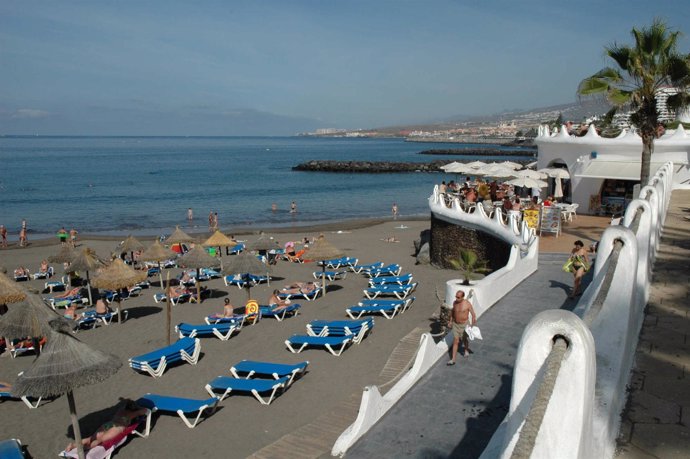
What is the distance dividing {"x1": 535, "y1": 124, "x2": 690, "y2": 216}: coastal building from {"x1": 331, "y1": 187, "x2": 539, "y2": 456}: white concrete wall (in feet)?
18.1

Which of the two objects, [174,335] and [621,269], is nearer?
[621,269]

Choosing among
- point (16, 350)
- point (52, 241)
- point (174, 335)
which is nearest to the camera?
point (16, 350)

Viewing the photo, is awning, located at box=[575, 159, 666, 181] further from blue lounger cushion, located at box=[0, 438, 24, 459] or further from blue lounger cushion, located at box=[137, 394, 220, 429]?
blue lounger cushion, located at box=[0, 438, 24, 459]

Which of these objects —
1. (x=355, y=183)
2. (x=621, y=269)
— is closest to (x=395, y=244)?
(x=621, y=269)

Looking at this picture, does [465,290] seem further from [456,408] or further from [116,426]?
[116,426]

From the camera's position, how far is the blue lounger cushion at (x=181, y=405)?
360 inches

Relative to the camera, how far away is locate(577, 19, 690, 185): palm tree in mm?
12781

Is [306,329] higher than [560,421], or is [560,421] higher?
[560,421]

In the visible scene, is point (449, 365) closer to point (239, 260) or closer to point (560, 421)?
point (560, 421)

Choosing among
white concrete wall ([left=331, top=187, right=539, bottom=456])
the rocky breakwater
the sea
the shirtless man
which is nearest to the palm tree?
white concrete wall ([left=331, top=187, right=539, bottom=456])

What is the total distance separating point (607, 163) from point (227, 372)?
52.3ft

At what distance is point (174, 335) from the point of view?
13.9m

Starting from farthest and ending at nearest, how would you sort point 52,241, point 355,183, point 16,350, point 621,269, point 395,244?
point 355,183 < point 52,241 < point 395,244 < point 16,350 < point 621,269

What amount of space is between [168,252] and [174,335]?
5.47m
